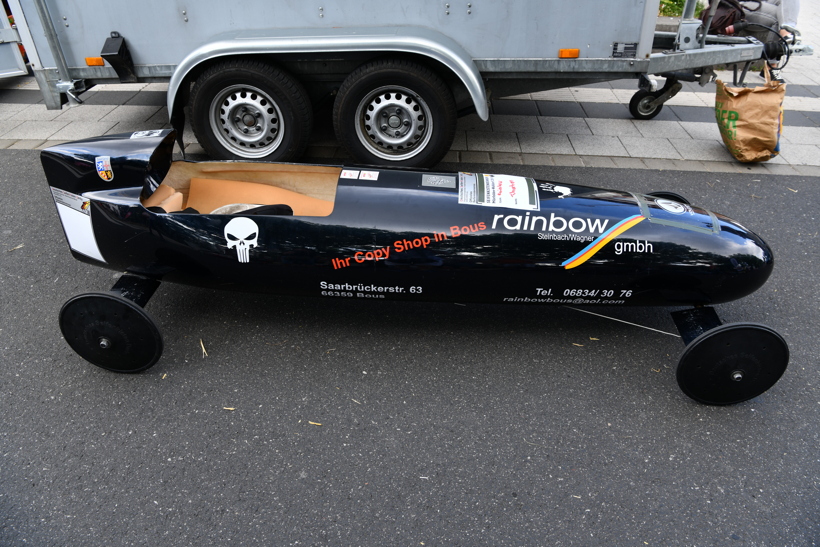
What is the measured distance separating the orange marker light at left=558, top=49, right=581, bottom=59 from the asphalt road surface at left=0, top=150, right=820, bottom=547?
2.21 m

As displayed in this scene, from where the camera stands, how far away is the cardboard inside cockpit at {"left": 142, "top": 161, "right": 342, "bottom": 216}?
3559mm

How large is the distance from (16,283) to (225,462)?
2.28 metres

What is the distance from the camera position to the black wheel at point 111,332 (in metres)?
2.96

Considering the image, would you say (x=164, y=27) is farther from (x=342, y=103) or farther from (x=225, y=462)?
(x=225, y=462)

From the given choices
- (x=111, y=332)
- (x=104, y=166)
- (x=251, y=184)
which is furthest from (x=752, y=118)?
(x=111, y=332)

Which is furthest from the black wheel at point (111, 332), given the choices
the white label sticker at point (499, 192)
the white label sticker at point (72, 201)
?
the white label sticker at point (499, 192)

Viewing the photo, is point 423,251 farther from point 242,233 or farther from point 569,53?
point 569,53

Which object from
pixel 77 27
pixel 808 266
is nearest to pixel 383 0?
pixel 77 27

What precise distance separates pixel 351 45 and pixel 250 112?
3.61 feet

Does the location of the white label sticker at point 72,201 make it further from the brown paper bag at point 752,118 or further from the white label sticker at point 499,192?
the brown paper bag at point 752,118

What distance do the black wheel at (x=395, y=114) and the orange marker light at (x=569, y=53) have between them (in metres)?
0.95

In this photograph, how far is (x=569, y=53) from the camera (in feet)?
15.1

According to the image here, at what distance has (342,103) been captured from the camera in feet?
15.5

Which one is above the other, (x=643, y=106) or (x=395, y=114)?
(x=395, y=114)
